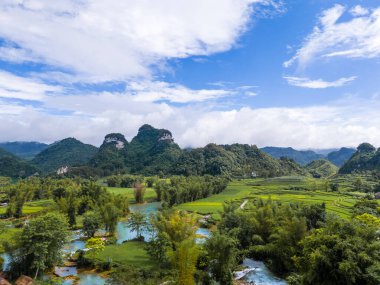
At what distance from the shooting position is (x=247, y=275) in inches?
1224

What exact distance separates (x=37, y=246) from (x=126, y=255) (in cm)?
1015

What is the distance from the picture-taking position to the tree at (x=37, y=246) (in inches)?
1097

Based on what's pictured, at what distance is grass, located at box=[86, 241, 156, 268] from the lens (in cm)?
3218

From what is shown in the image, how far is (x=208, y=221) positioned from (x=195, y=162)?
97244 millimetres

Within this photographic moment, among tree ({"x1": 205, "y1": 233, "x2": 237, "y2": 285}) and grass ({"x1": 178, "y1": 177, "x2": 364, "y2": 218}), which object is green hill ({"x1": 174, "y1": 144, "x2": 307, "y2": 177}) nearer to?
grass ({"x1": 178, "y1": 177, "x2": 364, "y2": 218})

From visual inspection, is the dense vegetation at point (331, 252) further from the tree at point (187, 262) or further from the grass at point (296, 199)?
the grass at point (296, 199)

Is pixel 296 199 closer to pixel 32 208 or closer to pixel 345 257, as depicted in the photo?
pixel 345 257

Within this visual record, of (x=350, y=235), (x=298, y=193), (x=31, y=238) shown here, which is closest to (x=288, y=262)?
(x=350, y=235)

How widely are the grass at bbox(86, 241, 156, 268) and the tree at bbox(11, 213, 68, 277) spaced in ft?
15.4

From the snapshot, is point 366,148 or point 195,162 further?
point 366,148

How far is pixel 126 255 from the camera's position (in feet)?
114

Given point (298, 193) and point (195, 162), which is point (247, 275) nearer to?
point (298, 193)

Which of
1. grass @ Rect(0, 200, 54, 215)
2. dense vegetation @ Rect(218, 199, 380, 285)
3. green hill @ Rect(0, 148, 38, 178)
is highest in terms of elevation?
green hill @ Rect(0, 148, 38, 178)

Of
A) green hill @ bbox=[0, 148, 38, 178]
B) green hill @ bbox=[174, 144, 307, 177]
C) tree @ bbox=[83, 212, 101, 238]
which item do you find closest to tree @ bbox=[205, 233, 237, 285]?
tree @ bbox=[83, 212, 101, 238]
